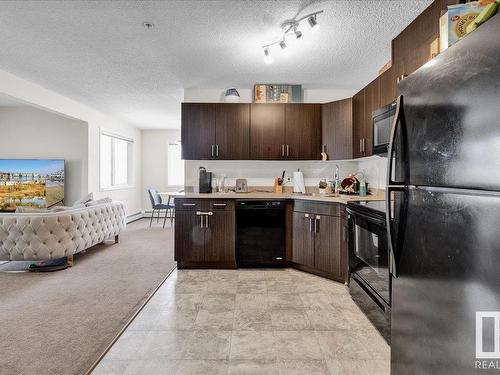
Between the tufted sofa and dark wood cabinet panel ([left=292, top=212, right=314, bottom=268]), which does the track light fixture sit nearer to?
dark wood cabinet panel ([left=292, top=212, right=314, bottom=268])

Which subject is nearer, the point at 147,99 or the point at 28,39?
the point at 28,39

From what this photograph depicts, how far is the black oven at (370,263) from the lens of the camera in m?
2.12

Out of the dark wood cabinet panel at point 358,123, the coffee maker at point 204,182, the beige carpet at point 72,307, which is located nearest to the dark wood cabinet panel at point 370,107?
the dark wood cabinet panel at point 358,123

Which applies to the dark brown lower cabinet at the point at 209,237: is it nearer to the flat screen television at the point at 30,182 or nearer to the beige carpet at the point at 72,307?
the beige carpet at the point at 72,307

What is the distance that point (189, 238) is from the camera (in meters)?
3.74

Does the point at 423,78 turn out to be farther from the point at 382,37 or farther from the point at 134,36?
the point at 134,36

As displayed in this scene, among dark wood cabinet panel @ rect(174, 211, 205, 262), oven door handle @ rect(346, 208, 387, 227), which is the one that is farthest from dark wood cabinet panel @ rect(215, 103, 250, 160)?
oven door handle @ rect(346, 208, 387, 227)

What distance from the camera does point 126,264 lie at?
3.99 meters

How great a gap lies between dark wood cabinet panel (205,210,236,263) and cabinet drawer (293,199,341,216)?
0.81 metres

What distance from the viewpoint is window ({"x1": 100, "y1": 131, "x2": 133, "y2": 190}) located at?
6828 mm

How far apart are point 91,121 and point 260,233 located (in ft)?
14.1

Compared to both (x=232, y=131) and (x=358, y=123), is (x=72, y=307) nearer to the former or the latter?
(x=232, y=131)

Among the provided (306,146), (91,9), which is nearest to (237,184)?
(306,146)

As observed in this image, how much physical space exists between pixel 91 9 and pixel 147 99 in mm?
2802
